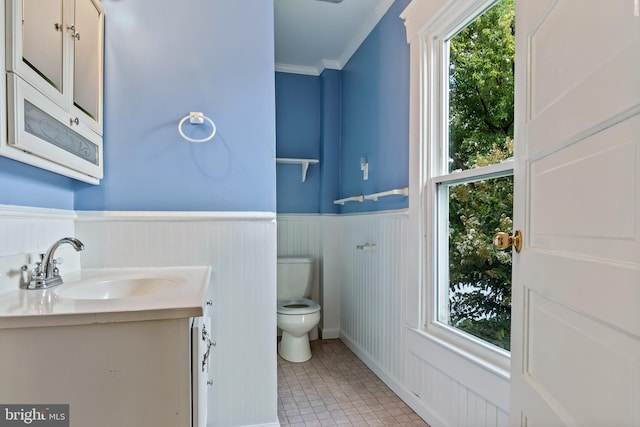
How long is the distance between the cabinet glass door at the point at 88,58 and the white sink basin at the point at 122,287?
657 mm

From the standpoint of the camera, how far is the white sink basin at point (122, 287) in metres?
1.24

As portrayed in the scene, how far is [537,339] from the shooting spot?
0.82m

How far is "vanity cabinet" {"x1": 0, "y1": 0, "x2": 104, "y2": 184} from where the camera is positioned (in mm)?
891

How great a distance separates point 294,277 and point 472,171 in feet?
5.96

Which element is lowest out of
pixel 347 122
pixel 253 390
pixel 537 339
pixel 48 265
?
pixel 253 390

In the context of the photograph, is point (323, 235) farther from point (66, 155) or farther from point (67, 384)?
point (67, 384)

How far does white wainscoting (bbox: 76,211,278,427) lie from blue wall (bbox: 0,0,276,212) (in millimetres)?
73

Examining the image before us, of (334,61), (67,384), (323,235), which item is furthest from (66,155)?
(334,61)

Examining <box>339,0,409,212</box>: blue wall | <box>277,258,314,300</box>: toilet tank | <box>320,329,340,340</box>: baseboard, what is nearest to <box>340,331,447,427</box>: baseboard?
<box>320,329,340,340</box>: baseboard

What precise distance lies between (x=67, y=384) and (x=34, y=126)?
0.69 m

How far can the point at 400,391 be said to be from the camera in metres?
2.03

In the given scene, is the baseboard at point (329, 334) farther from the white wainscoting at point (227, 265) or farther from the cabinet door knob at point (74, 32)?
the cabinet door knob at point (74, 32)

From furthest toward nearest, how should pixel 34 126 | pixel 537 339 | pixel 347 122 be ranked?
pixel 347 122, pixel 34 126, pixel 537 339

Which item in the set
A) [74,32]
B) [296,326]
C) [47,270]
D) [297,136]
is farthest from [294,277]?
[74,32]
